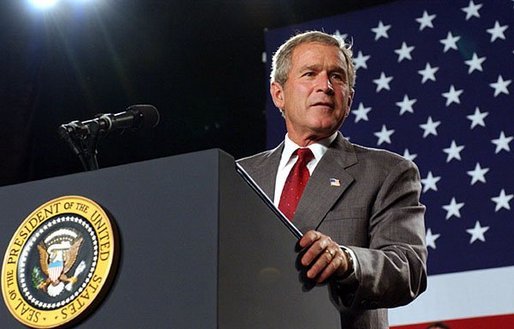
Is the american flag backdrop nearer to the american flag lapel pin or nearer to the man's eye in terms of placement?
the man's eye

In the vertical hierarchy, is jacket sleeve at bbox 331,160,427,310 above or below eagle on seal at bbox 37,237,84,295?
above

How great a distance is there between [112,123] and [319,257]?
533 millimetres

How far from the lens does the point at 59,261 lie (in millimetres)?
1263

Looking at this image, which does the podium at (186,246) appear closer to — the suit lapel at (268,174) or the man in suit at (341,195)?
the man in suit at (341,195)

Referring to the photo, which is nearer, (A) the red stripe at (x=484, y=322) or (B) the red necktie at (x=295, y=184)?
(B) the red necktie at (x=295, y=184)

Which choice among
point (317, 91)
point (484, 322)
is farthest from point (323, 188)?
point (484, 322)

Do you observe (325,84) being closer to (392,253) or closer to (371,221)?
(371,221)

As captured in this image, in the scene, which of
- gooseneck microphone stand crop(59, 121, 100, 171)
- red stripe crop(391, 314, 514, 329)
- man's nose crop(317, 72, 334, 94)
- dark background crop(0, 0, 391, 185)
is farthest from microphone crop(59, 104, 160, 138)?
dark background crop(0, 0, 391, 185)

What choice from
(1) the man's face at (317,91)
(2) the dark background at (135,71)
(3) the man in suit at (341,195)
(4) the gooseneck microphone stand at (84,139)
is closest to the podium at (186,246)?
(3) the man in suit at (341,195)

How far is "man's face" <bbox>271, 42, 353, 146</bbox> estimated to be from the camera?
202 cm

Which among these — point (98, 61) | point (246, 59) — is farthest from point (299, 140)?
point (98, 61)

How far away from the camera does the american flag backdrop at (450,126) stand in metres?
3.86

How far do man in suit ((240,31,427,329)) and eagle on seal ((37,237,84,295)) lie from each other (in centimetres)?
38

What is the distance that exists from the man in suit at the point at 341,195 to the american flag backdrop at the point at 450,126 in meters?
2.00
